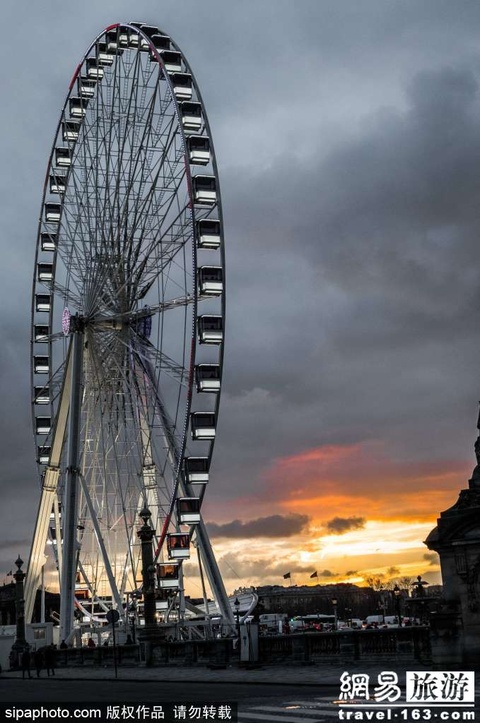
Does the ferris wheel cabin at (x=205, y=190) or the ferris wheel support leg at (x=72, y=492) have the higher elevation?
the ferris wheel cabin at (x=205, y=190)

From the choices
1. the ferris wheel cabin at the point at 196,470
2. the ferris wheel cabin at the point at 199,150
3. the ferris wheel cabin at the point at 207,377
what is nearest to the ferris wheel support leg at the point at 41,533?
the ferris wheel cabin at the point at 196,470

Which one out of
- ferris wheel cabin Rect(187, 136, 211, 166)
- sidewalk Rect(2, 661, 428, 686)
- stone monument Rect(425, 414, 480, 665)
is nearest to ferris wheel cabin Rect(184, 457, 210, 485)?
sidewalk Rect(2, 661, 428, 686)

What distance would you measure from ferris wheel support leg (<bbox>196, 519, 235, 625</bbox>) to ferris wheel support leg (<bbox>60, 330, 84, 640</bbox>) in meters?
6.53

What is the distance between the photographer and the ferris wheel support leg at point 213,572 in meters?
Result: 53.8

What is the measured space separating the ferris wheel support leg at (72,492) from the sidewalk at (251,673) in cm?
826

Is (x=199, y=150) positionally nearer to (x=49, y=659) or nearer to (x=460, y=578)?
(x=49, y=659)

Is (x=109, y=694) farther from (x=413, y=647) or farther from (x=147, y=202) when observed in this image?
(x=147, y=202)

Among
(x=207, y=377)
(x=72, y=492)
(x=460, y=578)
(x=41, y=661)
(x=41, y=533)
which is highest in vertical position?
(x=207, y=377)

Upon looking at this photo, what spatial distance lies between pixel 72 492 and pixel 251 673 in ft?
67.6

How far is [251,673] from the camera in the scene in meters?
33.6

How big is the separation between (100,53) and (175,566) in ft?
90.8

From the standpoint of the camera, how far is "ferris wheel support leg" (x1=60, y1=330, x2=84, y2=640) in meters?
51.0

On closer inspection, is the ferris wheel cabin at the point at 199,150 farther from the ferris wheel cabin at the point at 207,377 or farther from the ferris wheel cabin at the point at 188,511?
the ferris wheel cabin at the point at 188,511

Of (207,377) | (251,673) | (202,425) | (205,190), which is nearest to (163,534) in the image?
(202,425)
